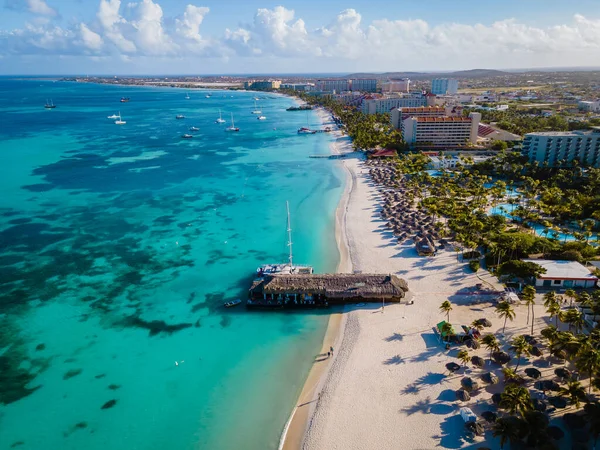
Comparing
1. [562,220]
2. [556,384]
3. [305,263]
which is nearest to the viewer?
[556,384]

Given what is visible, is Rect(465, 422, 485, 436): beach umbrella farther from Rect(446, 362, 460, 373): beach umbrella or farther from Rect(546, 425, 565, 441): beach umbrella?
Rect(446, 362, 460, 373): beach umbrella

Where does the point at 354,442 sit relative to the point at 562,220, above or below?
below

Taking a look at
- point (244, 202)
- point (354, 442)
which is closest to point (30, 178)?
point (244, 202)

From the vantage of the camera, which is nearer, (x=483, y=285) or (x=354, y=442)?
(x=354, y=442)

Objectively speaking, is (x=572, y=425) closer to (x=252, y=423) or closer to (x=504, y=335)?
(x=504, y=335)

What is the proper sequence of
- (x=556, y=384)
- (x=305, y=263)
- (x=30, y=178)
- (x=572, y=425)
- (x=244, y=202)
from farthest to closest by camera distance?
(x=30, y=178), (x=244, y=202), (x=305, y=263), (x=556, y=384), (x=572, y=425)

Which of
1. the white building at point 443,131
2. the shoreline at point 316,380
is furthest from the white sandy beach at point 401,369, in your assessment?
the white building at point 443,131

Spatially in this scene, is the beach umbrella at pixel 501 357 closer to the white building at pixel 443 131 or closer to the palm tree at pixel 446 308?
the palm tree at pixel 446 308
